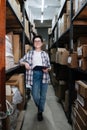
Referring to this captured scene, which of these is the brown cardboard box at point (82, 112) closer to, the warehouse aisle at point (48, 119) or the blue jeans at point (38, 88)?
the warehouse aisle at point (48, 119)

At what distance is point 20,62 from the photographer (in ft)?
12.5

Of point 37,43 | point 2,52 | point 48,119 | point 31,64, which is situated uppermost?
point 37,43

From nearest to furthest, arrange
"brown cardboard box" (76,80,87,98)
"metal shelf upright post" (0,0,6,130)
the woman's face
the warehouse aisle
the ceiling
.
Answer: "metal shelf upright post" (0,0,6,130) < "brown cardboard box" (76,80,87,98) < the warehouse aisle < the woman's face < the ceiling

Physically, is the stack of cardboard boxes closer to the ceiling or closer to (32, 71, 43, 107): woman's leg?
(32, 71, 43, 107): woman's leg

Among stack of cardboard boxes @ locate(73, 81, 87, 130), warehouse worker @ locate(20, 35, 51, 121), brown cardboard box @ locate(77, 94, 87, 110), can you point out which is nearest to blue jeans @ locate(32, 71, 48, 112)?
warehouse worker @ locate(20, 35, 51, 121)

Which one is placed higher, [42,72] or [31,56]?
[31,56]

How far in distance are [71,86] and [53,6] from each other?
179 inches

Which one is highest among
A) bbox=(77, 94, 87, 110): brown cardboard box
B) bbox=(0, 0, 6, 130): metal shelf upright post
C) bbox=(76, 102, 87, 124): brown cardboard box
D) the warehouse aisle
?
bbox=(0, 0, 6, 130): metal shelf upright post

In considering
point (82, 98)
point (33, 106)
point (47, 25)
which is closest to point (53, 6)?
point (47, 25)

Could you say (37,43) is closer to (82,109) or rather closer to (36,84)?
(36,84)

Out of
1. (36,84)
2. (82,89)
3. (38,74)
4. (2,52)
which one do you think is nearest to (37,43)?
(38,74)

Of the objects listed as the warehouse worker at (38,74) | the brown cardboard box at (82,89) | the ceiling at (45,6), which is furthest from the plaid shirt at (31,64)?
the ceiling at (45,6)

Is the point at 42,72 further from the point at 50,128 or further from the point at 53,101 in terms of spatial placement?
the point at 53,101

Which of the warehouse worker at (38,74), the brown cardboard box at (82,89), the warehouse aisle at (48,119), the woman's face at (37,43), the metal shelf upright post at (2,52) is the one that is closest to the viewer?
the metal shelf upright post at (2,52)
